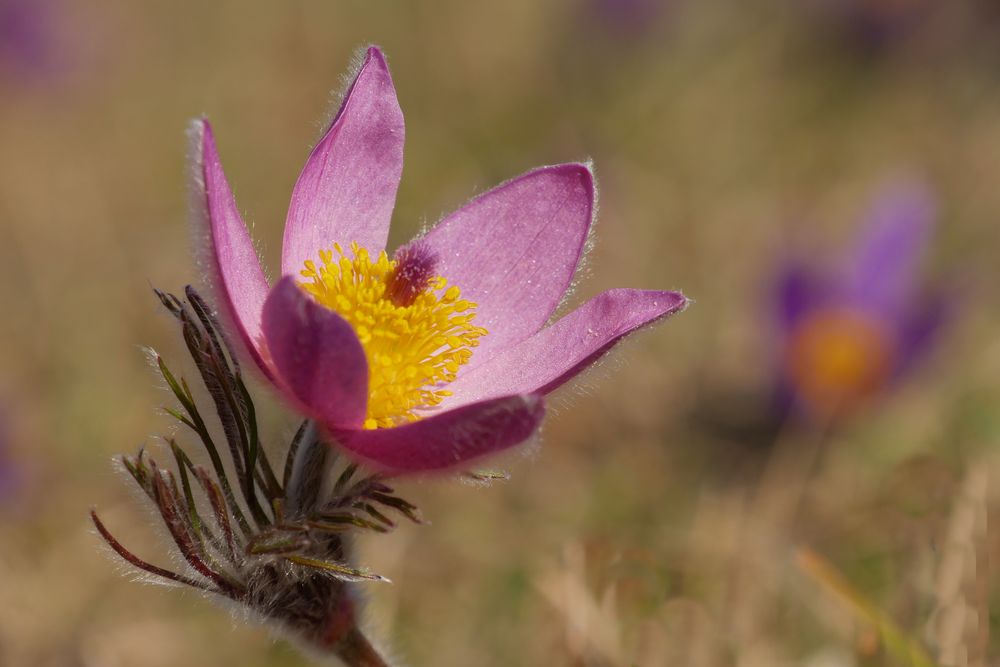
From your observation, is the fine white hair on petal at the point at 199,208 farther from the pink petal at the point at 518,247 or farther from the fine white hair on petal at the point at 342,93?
the pink petal at the point at 518,247

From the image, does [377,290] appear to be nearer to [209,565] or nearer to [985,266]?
[209,565]

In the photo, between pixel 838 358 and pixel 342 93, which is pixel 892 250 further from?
pixel 342 93

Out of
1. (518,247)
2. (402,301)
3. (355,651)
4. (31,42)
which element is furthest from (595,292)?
(31,42)

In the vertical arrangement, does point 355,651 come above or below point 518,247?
below

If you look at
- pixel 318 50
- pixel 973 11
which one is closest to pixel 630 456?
pixel 318 50

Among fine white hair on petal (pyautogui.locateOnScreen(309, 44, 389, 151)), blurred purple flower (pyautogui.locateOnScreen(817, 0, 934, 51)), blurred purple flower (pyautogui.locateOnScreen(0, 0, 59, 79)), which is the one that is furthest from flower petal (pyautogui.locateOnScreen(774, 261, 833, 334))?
blurred purple flower (pyautogui.locateOnScreen(0, 0, 59, 79))

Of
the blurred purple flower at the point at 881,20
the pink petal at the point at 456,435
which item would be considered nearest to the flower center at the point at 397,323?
the pink petal at the point at 456,435
